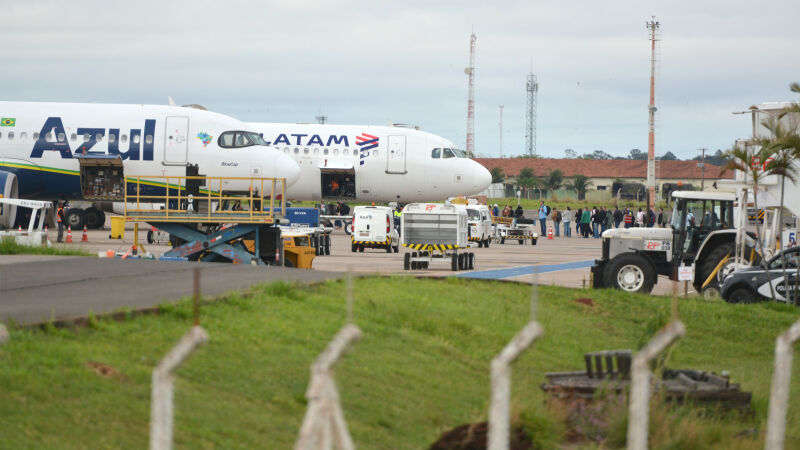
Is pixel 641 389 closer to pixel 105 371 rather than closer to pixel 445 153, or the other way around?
pixel 105 371

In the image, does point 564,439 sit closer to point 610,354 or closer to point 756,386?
point 610,354

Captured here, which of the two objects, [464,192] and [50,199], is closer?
[50,199]

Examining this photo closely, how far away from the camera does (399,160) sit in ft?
150

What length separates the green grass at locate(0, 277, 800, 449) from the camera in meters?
8.41

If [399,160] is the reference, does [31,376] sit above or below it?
below

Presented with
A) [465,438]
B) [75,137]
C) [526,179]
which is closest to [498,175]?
[526,179]

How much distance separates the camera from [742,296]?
21.3 m

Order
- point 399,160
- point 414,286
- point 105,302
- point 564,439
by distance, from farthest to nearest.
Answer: point 399,160, point 414,286, point 105,302, point 564,439

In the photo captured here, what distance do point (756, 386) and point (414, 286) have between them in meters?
5.69

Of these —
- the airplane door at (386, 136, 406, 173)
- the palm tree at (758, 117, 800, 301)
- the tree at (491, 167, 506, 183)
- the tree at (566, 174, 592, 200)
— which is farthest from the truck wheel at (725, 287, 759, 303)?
the tree at (491, 167, 506, 183)

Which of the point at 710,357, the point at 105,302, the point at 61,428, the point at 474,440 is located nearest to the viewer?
the point at 61,428

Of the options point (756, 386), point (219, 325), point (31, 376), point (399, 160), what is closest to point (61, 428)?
point (31, 376)

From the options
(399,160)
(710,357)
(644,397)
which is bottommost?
(710,357)

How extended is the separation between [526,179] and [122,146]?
10802cm
